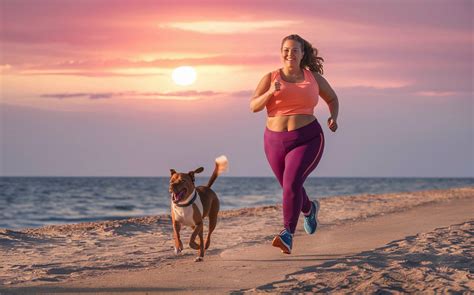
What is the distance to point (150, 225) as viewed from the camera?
1334 cm

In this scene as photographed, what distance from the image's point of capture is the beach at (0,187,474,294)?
7074mm

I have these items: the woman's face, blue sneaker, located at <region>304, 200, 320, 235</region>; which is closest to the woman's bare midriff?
the woman's face

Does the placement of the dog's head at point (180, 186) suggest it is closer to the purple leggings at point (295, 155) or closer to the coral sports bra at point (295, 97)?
the purple leggings at point (295, 155)

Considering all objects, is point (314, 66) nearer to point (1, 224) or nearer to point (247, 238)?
point (247, 238)

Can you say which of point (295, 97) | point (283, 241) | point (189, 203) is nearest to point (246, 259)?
point (283, 241)

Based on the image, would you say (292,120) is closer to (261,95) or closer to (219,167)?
(261,95)

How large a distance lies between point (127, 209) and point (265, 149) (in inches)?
1163

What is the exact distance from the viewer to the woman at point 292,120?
827 centimetres

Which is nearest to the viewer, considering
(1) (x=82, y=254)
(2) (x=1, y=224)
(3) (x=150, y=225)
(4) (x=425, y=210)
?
(1) (x=82, y=254)

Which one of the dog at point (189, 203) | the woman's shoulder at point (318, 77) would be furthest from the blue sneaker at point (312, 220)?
the woman's shoulder at point (318, 77)

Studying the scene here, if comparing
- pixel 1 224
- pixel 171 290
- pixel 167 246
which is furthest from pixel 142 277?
pixel 1 224

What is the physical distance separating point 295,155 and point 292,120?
40 centimetres

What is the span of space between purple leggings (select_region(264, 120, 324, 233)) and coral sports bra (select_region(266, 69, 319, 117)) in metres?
0.21

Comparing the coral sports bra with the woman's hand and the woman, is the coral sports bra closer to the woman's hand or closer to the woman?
the woman
